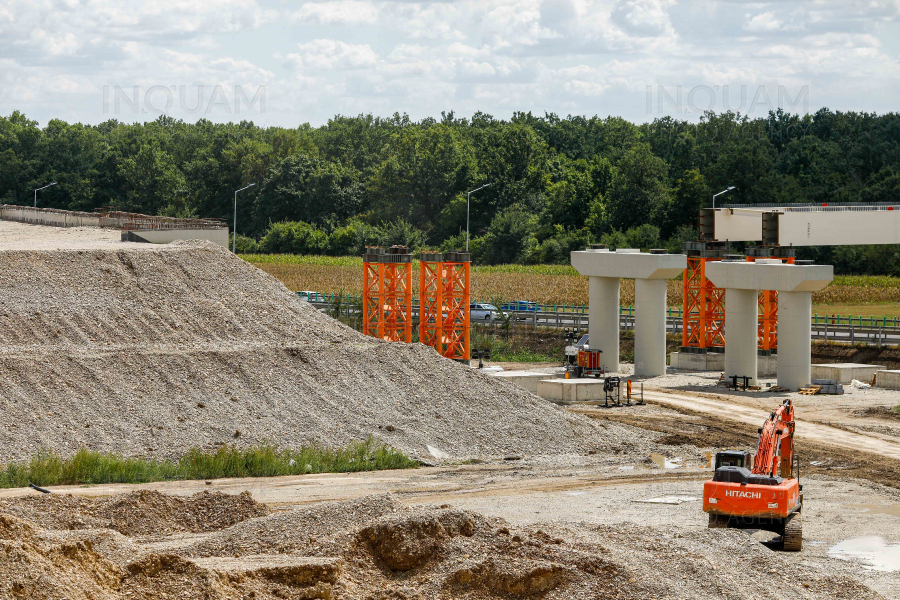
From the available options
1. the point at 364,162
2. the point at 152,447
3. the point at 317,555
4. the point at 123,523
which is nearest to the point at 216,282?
the point at 152,447

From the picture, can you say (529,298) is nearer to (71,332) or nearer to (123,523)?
(71,332)

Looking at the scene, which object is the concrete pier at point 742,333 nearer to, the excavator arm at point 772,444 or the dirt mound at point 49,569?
the excavator arm at point 772,444

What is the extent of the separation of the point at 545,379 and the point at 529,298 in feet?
116

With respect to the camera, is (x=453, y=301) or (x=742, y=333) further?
(x=453, y=301)

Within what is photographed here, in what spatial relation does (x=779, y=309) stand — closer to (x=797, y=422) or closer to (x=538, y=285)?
(x=797, y=422)

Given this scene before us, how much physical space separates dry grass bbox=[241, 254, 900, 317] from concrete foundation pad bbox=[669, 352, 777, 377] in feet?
50.6

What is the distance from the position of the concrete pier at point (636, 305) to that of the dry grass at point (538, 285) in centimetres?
1686

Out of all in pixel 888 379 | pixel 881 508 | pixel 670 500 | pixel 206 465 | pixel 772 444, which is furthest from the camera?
pixel 888 379

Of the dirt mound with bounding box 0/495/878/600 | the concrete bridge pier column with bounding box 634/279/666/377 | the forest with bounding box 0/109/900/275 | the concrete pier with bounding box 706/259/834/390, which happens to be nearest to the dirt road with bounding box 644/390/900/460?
the concrete pier with bounding box 706/259/834/390

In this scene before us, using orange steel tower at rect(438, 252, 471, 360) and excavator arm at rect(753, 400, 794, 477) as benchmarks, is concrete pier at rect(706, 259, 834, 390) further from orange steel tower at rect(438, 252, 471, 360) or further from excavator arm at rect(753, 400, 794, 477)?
excavator arm at rect(753, 400, 794, 477)

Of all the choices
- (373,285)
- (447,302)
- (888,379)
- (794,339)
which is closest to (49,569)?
(373,285)

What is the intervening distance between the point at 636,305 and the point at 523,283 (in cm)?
3520

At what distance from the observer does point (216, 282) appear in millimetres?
42312

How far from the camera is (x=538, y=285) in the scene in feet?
284
